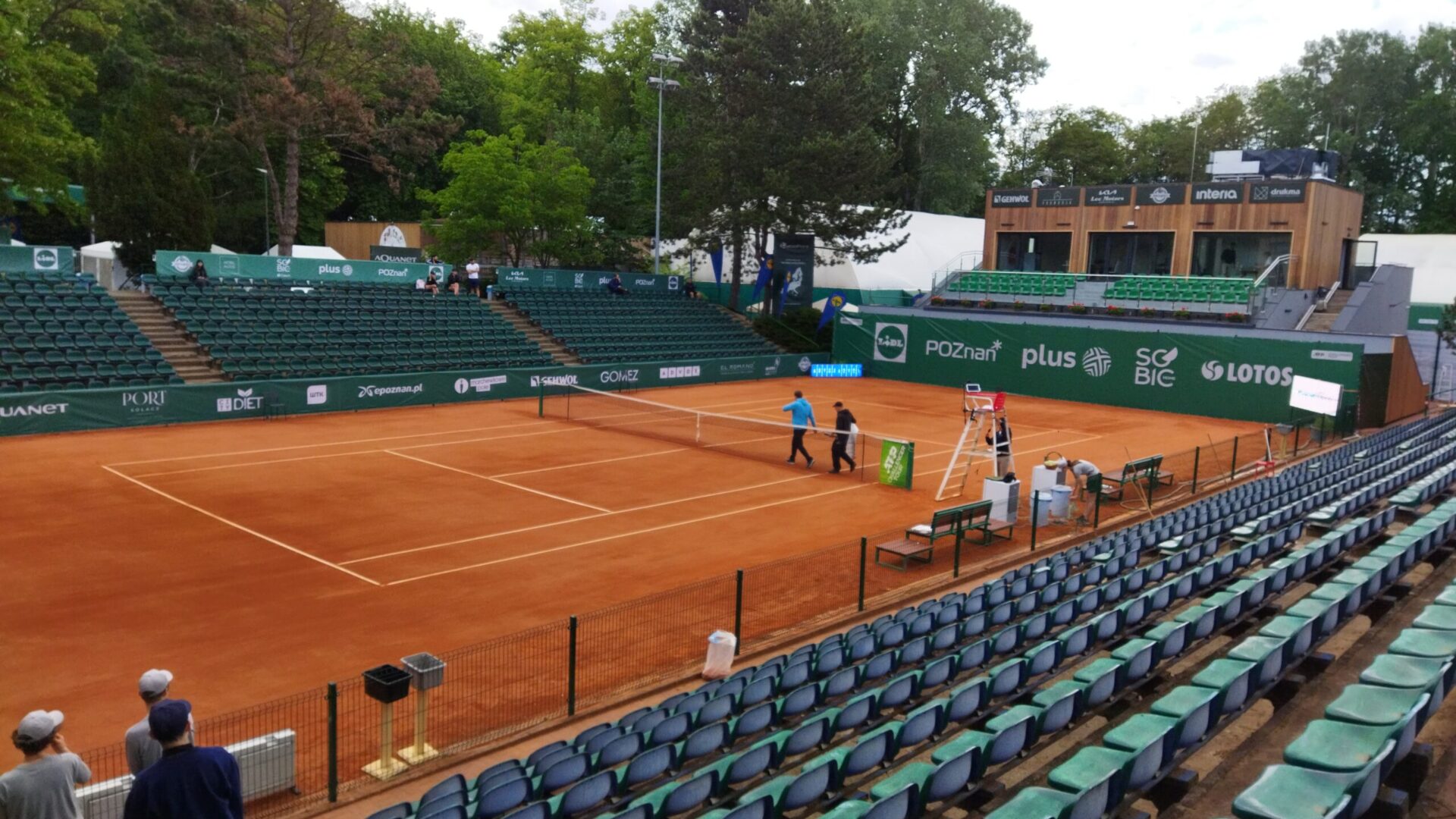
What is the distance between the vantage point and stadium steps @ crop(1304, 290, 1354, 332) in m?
41.7

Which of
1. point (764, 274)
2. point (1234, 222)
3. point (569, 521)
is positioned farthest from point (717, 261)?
point (569, 521)

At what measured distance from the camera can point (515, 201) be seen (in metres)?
54.8

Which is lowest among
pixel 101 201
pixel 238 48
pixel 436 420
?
pixel 436 420

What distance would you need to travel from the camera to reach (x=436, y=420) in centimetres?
3284

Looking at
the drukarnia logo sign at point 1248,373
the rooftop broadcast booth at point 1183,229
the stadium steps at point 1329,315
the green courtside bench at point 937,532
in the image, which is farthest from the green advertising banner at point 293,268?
the stadium steps at point 1329,315

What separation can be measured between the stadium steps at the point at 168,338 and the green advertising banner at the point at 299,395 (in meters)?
2.12

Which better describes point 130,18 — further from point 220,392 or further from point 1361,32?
point 1361,32

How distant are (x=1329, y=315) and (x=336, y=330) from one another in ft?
130

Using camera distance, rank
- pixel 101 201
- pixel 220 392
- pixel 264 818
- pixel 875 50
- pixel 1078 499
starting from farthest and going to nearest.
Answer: pixel 875 50
pixel 101 201
pixel 220 392
pixel 1078 499
pixel 264 818

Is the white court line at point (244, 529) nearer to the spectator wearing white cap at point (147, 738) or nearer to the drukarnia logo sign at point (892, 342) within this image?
the spectator wearing white cap at point (147, 738)

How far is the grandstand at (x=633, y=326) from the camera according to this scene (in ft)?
150

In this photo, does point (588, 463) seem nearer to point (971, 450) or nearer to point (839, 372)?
point (971, 450)

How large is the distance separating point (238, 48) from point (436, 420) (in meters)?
26.0

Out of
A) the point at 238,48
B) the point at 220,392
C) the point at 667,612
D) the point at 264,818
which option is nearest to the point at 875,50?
the point at 238,48
